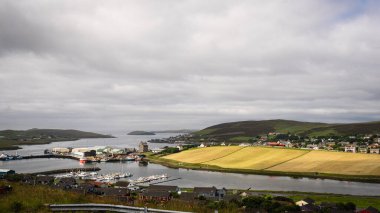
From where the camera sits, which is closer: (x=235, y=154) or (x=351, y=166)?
(x=351, y=166)

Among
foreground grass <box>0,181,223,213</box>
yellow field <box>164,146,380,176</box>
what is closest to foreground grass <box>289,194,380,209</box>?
yellow field <box>164,146,380,176</box>

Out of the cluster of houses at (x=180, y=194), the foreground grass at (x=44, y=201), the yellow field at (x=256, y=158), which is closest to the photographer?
the foreground grass at (x=44, y=201)

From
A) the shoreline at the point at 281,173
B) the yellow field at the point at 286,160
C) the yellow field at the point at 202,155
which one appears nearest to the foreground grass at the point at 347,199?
the shoreline at the point at 281,173

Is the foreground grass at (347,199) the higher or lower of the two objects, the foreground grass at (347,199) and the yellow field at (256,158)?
the lower

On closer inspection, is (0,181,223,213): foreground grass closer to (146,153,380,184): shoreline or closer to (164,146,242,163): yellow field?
(146,153,380,184): shoreline

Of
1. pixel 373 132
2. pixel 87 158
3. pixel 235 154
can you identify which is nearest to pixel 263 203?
pixel 235 154

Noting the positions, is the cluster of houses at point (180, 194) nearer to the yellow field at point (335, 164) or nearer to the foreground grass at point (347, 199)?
the foreground grass at point (347, 199)

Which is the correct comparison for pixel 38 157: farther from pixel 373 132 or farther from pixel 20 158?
pixel 373 132

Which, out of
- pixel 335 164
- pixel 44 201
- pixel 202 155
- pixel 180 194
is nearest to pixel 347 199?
pixel 180 194
